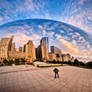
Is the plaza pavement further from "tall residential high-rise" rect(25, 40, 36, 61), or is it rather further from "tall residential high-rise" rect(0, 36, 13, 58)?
"tall residential high-rise" rect(25, 40, 36, 61)

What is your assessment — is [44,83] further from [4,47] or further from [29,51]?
[29,51]

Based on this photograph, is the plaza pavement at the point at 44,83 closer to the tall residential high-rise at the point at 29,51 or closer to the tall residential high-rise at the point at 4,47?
the tall residential high-rise at the point at 4,47

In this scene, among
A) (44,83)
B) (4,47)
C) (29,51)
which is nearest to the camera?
(44,83)

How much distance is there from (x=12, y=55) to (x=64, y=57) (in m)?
129

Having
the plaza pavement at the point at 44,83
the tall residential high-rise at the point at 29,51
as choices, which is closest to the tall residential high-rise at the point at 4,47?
the tall residential high-rise at the point at 29,51

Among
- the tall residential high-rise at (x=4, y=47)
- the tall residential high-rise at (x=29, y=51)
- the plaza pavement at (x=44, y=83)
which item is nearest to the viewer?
the plaza pavement at (x=44, y=83)

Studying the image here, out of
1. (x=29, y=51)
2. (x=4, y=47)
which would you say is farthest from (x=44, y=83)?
(x=29, y=51)

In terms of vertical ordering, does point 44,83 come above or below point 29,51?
below

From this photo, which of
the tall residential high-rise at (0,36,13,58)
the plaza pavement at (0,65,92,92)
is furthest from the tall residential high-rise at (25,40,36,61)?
the plaza pavement at (0,65,92,92)

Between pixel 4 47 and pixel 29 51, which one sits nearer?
pixel 4 47

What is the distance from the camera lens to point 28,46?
16275 centimetres

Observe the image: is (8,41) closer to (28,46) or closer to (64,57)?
(28,46)

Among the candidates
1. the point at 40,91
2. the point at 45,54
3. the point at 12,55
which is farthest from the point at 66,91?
the point at 45,54

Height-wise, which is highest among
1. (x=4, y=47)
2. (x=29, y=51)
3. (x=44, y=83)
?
(x=4, y=47)
